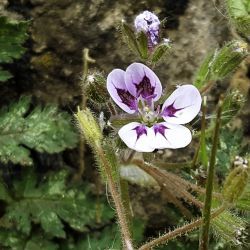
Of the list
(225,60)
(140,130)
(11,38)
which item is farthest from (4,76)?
(225,60)

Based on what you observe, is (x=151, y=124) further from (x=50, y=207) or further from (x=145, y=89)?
(x=50, y=207)

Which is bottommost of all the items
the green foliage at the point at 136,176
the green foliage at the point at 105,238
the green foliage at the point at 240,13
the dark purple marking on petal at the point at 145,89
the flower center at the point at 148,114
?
the green foliage at the point at 105,238

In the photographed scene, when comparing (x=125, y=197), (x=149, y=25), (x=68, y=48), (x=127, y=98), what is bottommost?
(x=125, y=197)

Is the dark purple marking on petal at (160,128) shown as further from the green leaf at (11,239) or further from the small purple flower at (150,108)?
the green leaf at (11,239)

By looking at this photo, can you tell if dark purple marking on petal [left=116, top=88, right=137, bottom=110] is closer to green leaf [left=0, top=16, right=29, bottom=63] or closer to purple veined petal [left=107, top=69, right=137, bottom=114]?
purple veined petal [left=107, top=69, right=137, bottom=114]

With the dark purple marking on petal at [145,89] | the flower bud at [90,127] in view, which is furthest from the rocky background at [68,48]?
the flower bud at [90,127]
